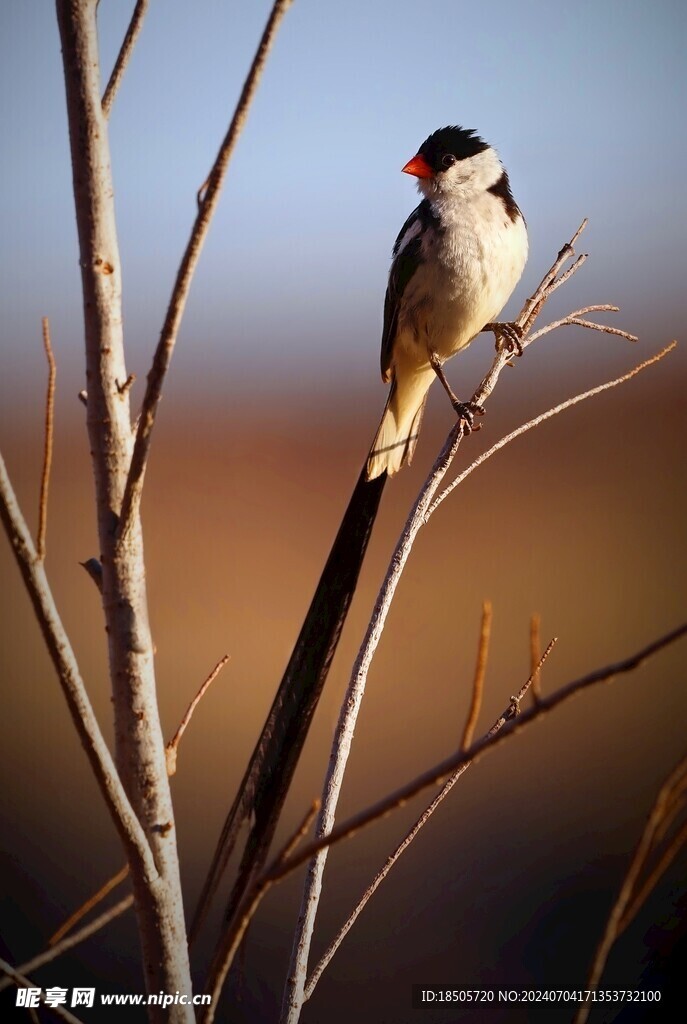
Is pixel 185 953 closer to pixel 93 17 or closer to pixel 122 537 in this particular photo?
pixel 122 537

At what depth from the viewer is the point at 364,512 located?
5.76 ft

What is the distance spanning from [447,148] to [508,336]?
922 millimetres

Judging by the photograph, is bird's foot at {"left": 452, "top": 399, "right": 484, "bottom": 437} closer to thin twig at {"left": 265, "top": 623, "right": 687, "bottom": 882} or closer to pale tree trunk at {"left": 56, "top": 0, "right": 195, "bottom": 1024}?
pale tree trunk at {"left": 56, "top": 0, "right": 195, "bottom": 1024}

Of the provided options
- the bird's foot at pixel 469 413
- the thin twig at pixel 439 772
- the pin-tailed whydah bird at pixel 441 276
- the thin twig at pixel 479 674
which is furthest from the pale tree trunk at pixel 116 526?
the pin-tailed whydah bird at pixel 441 276

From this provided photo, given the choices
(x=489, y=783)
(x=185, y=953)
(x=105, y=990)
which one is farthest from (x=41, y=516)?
(x=489, y=783)

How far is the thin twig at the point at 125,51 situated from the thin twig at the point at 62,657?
0.47m

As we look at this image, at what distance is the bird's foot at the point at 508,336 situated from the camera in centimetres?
165

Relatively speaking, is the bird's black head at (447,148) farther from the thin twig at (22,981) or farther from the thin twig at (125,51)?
the thin twig at (22,981)

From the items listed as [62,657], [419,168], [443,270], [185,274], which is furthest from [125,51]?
[419,168]

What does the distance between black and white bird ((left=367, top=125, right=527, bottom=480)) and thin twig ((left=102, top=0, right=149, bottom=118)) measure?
1304 mm

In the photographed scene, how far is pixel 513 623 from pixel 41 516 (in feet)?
17.6

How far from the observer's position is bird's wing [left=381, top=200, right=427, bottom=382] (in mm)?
2527

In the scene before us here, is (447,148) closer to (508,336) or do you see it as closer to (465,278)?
(465,278)

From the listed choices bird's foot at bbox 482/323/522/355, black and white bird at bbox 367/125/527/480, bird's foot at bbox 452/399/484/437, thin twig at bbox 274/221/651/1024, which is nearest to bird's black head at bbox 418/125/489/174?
black and white bird at bbox 367/125/527/480
